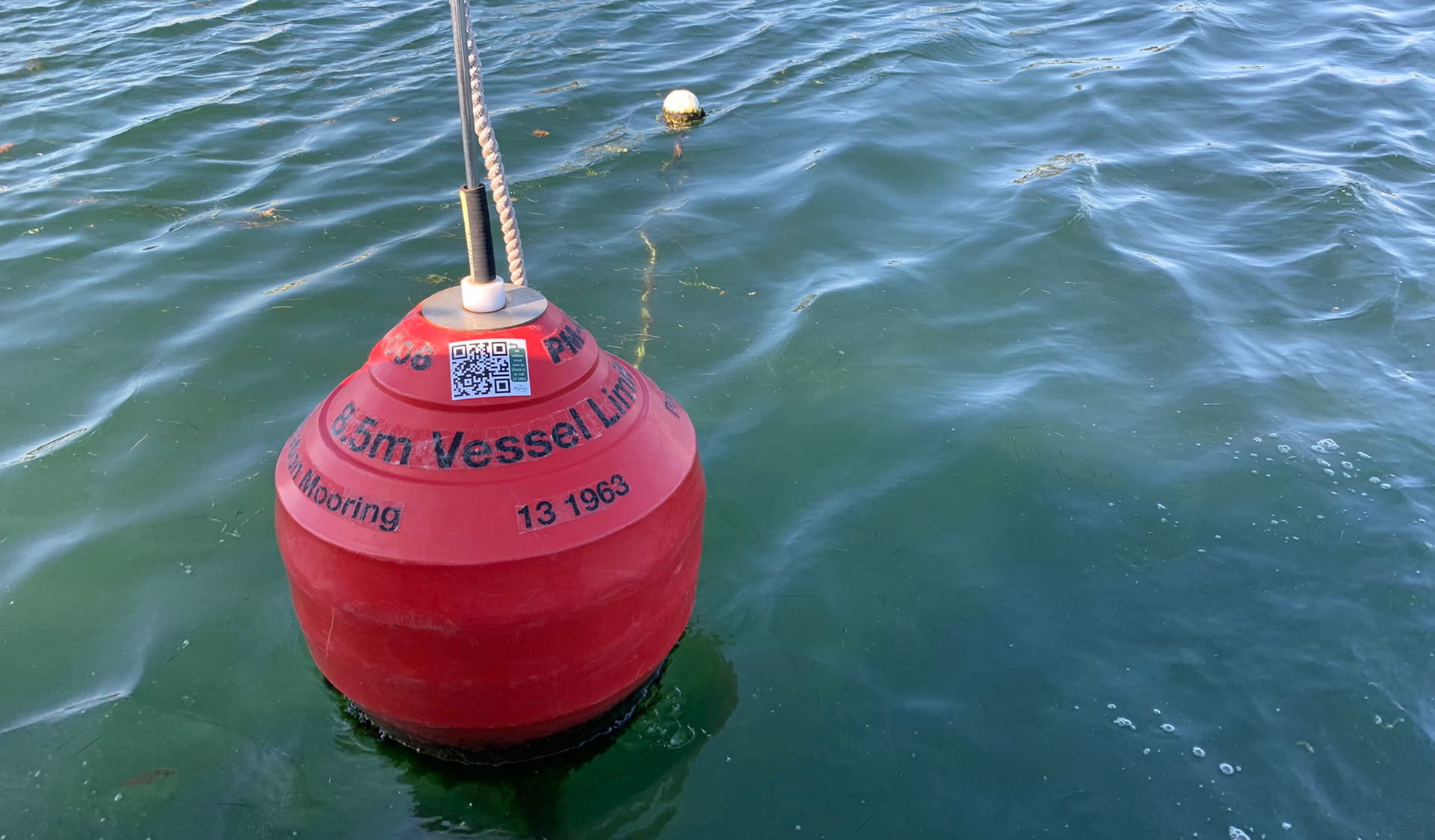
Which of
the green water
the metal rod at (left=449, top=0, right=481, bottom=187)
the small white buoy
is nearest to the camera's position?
the metal rod at (left=449, top=0, right=481, bottom=187)

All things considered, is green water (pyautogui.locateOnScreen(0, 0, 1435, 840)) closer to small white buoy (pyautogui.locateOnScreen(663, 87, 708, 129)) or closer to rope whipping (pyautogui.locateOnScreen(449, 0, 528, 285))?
small white buoy (pyautogui.locateOnScreen(663, 87, 708, 129))

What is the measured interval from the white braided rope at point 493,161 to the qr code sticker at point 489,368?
0.30 m

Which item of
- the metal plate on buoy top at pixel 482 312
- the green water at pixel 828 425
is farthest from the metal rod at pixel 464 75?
the green water at pixel 828 425

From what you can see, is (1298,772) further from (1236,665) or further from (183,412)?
(183,412)

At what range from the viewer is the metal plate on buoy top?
2.69 m

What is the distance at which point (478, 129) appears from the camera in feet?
8.84

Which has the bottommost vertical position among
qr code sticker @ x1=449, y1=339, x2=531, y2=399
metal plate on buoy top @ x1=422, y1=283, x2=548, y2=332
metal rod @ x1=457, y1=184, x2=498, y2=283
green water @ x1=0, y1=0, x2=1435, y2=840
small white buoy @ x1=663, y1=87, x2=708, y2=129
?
green water @ x1=0, y1=0, x2=1435, y2=840

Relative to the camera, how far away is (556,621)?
2.59 meters

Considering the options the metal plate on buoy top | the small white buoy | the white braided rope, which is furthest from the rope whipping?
the small white buoy

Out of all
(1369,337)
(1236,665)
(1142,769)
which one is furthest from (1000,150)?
(1142,769)

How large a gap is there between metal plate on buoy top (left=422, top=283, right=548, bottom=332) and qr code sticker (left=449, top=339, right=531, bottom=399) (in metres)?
0.05

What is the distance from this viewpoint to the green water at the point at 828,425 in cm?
317

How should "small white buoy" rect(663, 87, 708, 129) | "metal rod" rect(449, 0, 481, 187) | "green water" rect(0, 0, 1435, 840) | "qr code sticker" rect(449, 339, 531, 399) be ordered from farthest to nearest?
1. "small white buoy" rect(663, 87, 708, 129)
2. "green water" rect(0, 0, 1435, 840)
3. "qr code sticker" rect(449, 339, 531, 399)
4. "metal rod" rect(449, 0, 481, 187)

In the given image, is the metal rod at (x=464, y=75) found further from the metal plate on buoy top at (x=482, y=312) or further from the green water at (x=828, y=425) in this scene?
the green water at (x=828, y=425)
